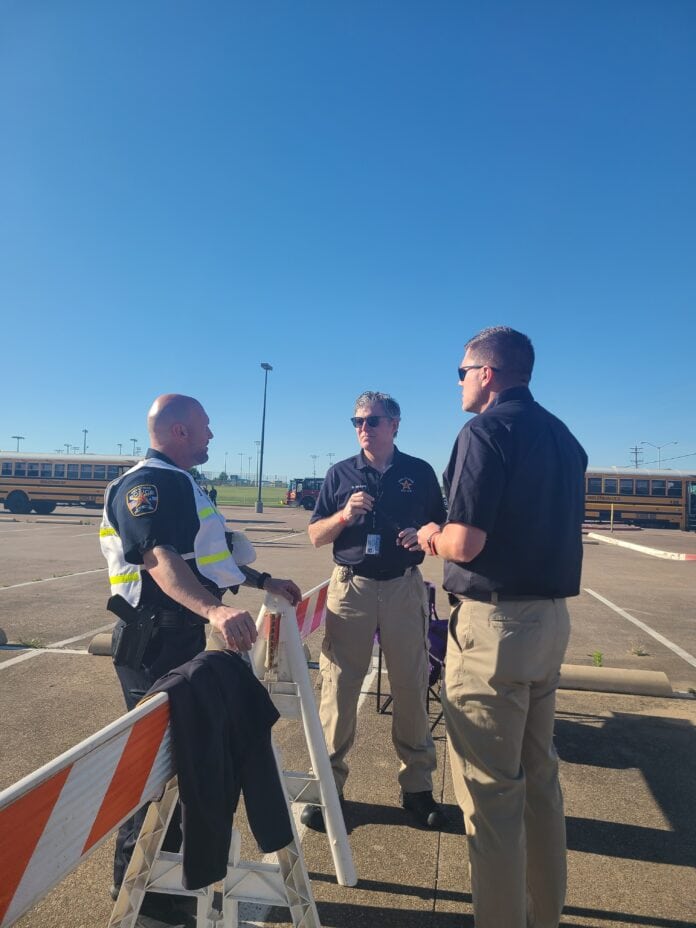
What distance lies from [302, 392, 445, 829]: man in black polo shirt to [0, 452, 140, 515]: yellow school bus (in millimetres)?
29694

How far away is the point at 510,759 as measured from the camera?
2.06 meters

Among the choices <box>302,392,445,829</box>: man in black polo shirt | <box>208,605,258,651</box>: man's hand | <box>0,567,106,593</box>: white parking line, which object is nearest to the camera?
<box>208,605,258,651</box>: man's hand

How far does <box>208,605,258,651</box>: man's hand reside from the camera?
76.7 inches

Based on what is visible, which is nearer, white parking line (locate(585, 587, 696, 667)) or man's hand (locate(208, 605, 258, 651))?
man's hand (locate(208, 605, 258, 651))

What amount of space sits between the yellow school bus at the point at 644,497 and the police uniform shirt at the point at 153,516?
1275 inches

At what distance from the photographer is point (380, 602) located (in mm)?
3330

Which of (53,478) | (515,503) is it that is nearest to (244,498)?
(53,478)

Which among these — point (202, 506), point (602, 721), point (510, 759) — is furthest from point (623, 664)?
point (202, 506)

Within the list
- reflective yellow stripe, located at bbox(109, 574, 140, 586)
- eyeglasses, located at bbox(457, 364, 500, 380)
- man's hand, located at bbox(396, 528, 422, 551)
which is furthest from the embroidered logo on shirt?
eyeglasses, located at bbox(457, 364, 500, 380)

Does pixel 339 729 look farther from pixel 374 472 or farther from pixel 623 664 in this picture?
pixel 623 664

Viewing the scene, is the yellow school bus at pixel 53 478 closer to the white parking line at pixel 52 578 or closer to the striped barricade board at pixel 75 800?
the white parking line at pixel 52 578

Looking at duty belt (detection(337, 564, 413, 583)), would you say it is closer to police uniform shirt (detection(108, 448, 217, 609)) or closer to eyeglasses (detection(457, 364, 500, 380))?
police uniform shirt (detection(108, 448, 217, 609))

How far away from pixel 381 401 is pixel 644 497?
32696 mm

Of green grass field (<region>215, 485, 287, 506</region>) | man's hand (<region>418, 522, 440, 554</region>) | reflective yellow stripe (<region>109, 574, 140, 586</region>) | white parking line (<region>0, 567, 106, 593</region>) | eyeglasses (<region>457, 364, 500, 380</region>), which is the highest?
eyeglasses (<region>457, 364, 500, 380</region>)
